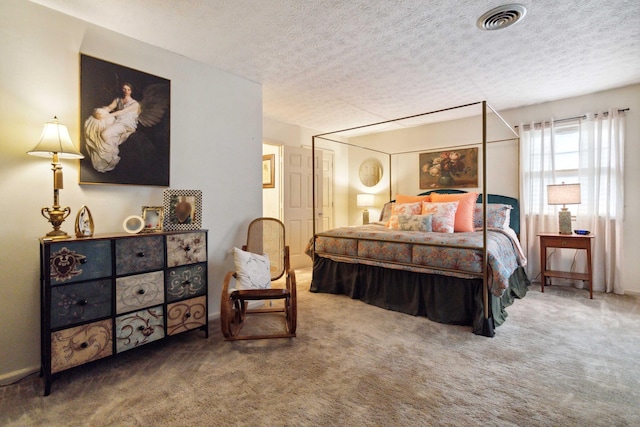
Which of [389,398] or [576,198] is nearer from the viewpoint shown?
[389,398]

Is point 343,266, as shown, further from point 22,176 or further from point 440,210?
point 22,176

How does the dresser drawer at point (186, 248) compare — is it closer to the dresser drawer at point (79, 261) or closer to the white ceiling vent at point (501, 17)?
the dresser drawer at point (79, 261)

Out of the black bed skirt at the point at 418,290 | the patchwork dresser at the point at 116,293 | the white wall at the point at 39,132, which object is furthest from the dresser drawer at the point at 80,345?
the black bed skirt at the point at 418,290

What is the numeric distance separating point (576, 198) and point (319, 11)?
11.7 feet

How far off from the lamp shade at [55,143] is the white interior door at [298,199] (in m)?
3.10

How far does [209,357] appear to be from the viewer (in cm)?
222

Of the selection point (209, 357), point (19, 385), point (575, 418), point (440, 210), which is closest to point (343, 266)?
point (440, 210)

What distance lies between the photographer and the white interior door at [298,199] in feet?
16.2

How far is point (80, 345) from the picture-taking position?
1877mm

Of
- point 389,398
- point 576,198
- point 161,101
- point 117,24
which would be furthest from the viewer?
point 576,198

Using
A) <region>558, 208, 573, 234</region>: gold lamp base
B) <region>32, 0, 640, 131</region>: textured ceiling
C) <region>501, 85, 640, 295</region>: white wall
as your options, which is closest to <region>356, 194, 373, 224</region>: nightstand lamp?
<region>32, 0, 640, 131</region>: textured ceiling

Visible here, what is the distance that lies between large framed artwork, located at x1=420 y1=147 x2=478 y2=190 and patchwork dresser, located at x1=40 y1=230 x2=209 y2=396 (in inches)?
151

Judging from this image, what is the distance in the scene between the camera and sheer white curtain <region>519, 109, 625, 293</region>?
3.56 metres

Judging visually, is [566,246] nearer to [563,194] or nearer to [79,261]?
[563,194]
